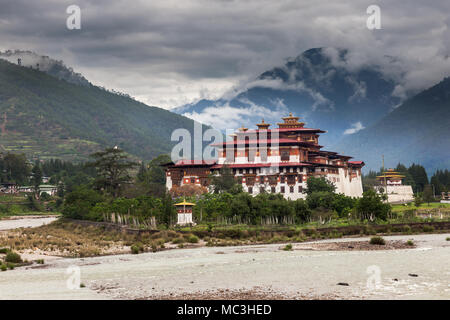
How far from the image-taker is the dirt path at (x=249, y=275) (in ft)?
113

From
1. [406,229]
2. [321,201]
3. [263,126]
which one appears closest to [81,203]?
[321,201]

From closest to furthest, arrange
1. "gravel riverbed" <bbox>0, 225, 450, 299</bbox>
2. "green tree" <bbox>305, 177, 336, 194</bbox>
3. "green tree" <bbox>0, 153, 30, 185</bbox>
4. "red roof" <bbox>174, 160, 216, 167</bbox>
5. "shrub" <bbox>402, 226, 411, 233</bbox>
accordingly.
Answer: "gravel riverbed" <bbox>0, 225, 450, 299</bbox> → "shrub" <bbox>402, 226, 411, 233</bbox> → "green tree" <bbox>305, 177, 336, 194</bbox> → "red roof" <bbox>174, 160, 216, 167</bbox> → "green tree" <bbox>0, 153, 30, 185</bbox>

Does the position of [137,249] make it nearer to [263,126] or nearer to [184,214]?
[184,214]

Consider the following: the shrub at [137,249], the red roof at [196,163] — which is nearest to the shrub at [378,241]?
the shrub at [137,249]

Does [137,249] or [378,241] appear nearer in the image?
[378,241]

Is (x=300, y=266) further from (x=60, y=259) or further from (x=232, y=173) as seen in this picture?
(x=232, y=173)

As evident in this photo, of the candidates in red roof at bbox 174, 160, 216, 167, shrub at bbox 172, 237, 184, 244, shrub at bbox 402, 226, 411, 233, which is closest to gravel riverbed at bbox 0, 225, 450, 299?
shrub at bbox 172, 237, 184, 244

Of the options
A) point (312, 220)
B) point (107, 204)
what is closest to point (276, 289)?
point (312, 220)

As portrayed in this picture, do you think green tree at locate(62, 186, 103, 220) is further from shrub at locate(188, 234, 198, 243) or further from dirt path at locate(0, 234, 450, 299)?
dirt path at locate(0, 234, 450, 299)

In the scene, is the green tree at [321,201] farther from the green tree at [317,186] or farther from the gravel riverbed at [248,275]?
the gravel riverbed at [248,275]

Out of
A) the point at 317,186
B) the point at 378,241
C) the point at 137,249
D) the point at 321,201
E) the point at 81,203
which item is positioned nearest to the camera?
the point at 378,241

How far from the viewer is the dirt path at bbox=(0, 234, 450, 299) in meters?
34.3

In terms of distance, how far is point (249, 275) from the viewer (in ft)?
136
